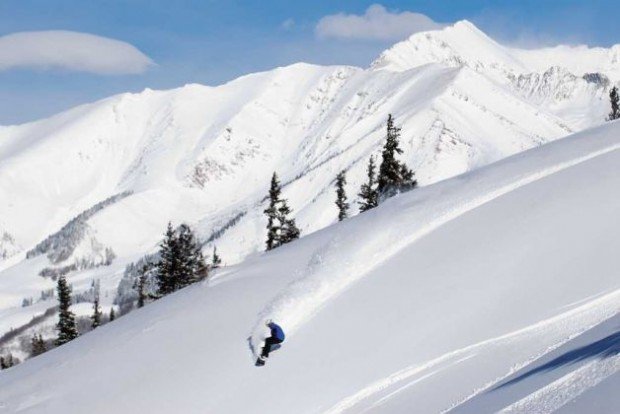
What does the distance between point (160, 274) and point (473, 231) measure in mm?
33010

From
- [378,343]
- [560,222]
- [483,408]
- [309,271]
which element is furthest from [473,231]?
[483,408]

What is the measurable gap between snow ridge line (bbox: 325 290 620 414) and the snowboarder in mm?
4175

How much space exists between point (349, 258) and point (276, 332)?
6.64 meters

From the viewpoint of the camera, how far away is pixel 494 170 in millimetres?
35938

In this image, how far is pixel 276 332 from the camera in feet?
75.5

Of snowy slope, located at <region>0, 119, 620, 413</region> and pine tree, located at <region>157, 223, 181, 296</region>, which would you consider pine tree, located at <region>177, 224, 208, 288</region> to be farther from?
snowy slope, located at <region>0, 119, 620, 413</region>

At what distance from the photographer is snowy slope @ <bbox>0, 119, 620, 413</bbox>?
19078mm

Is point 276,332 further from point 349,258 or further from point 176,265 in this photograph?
point 176,265

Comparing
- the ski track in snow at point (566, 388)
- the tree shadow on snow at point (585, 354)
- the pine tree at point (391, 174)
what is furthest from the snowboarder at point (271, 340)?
the pine tree at point (391, 174)

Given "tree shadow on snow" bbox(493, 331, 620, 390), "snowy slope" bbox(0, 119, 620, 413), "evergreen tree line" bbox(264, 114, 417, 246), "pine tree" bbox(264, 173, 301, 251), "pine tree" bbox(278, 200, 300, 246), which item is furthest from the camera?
"pine tree" bbox(278, 200, 300, 246)

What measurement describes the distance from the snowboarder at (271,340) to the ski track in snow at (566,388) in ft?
42.4

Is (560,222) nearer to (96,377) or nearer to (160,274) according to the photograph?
(96,377)

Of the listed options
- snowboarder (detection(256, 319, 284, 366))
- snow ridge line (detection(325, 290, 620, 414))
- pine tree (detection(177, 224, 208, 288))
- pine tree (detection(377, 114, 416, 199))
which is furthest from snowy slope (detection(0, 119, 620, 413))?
pine tree (detection(377, 114, 416, 199))

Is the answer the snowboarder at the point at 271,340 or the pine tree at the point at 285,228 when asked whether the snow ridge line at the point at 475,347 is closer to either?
the snowboarder at the point at 271,340
